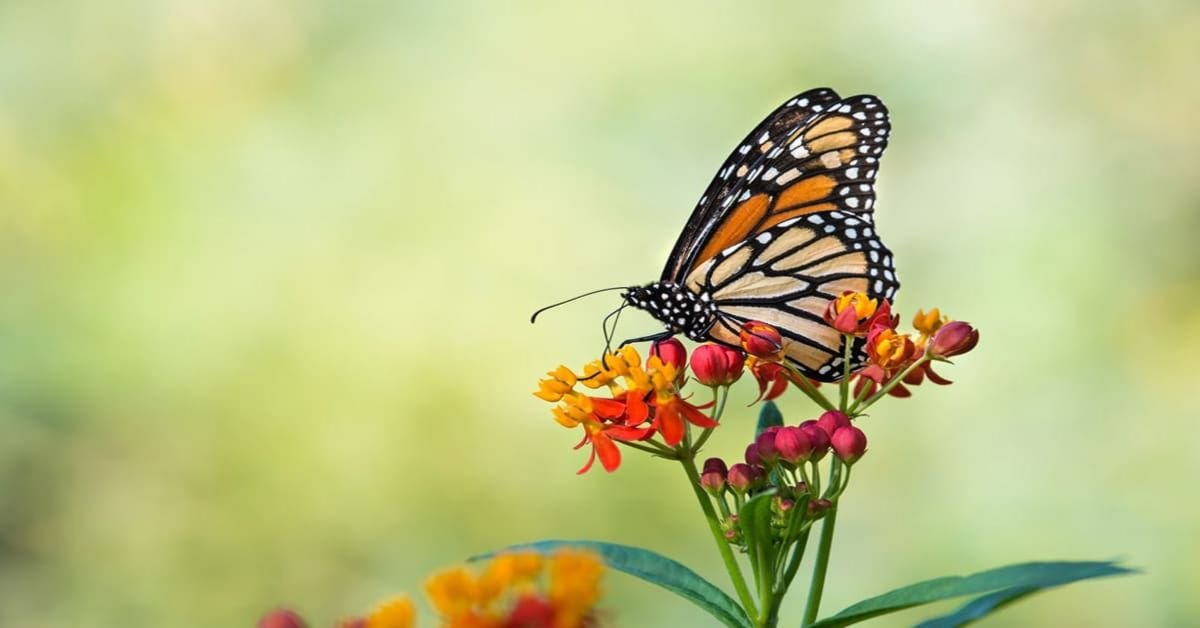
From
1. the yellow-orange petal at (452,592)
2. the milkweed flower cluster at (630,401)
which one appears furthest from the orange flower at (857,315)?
the yellow-orange petal at (452,592)

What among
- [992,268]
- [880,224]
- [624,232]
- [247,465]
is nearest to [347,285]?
[247,465]

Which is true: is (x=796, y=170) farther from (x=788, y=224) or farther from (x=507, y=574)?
(x=507, y=574)

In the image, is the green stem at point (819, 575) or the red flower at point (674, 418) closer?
the green stem at point (819, 575)

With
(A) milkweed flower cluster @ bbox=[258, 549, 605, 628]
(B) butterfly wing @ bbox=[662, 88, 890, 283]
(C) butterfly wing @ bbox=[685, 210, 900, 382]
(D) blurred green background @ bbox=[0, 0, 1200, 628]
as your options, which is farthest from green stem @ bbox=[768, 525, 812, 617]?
(D) blurred green background @ bbox=[0, 0, 1200, 628]

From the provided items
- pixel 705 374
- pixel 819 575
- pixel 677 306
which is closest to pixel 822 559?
pixel 819 575

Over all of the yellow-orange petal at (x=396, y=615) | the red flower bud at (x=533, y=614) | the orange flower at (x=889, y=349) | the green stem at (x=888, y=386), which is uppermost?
the orange flower at (x=889, y=349)

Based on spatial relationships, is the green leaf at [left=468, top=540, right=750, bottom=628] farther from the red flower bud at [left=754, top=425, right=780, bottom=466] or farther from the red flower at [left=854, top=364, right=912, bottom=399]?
the red flower at [left=854, top=364, right=912, bottom=399]

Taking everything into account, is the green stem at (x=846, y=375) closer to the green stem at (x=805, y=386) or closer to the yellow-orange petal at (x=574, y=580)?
the green stem at (x=805, y=386)
